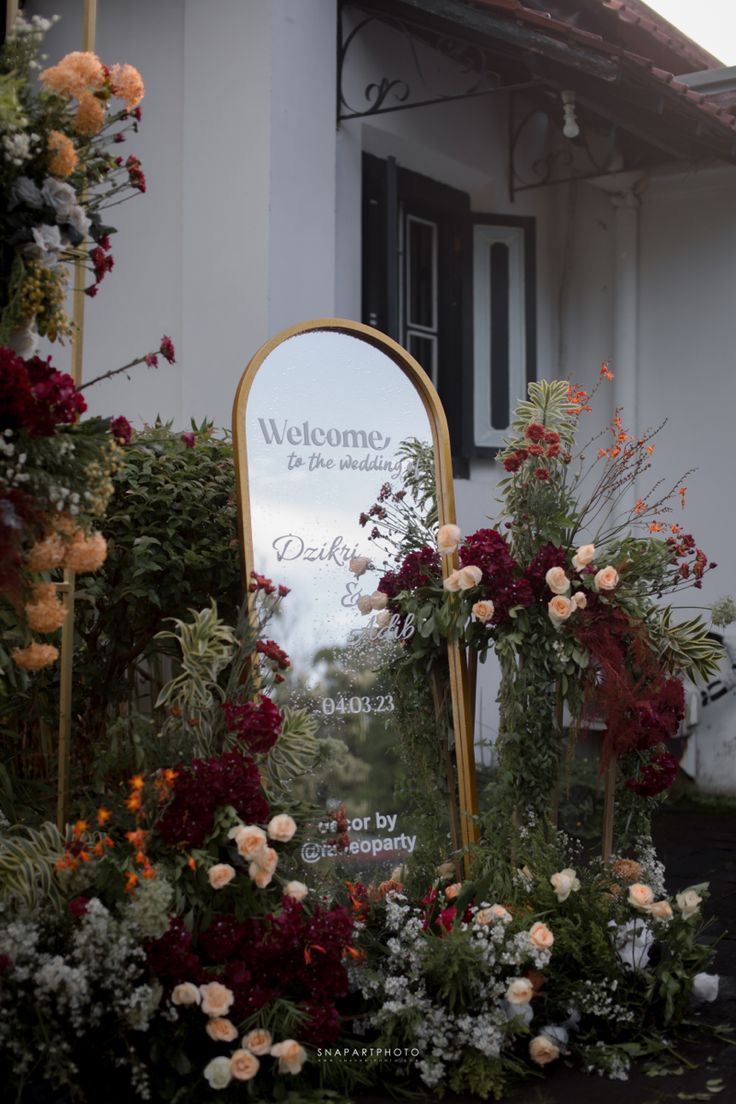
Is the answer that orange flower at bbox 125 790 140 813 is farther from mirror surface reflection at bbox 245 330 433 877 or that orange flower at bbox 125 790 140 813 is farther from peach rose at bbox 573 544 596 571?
peach rose at bbox 573 544 596 571

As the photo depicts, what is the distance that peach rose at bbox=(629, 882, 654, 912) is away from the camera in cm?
363

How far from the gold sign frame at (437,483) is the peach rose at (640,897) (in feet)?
1.67

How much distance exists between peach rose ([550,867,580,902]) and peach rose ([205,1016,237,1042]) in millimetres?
1062

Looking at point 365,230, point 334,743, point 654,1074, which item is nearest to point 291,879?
point 334,743

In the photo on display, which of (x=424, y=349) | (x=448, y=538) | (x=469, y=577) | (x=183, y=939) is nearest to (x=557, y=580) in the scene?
(x=469, y=577)

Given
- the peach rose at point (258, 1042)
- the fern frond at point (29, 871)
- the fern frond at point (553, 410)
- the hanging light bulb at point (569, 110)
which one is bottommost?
the peach rose at point (258, 1042)

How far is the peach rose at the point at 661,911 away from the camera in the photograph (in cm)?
366

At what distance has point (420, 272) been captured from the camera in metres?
7.14

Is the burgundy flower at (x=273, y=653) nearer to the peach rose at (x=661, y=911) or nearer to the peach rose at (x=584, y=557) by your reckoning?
the peach rose at (x=584, y=557)

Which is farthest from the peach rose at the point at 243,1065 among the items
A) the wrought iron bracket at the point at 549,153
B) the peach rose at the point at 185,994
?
the wrought iron bracket at the point at 549,153

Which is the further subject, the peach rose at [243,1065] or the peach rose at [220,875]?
the peach rose at [220,875]

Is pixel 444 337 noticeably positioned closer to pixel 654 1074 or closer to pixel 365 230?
pixel 365 230

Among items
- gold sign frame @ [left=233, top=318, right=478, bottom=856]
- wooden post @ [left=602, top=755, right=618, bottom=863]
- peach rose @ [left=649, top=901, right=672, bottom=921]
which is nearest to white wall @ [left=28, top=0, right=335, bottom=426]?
gold sign frame @ [left=233, top=318, right=478, bottom=856]

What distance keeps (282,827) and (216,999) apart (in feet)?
1.40
